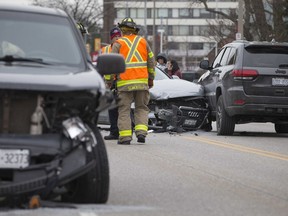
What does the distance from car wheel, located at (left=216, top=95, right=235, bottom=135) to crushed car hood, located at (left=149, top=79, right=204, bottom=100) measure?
0.80 m

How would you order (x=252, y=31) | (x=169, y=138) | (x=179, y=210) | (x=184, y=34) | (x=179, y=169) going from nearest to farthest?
(x=179, y=210)
(x=179, y=169)
(x=169, y=138)
(x=252, y=31)
(x=184, y=34)

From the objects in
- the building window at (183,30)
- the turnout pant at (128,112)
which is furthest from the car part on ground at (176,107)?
the building window at (183,30)

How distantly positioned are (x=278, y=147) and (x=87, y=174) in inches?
314

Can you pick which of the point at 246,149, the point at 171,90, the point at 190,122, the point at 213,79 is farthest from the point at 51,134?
the point at 213,79

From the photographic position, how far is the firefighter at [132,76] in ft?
46.7

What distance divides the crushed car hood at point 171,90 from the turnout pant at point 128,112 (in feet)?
10.6

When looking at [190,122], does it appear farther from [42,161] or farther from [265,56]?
Result: [42,161]

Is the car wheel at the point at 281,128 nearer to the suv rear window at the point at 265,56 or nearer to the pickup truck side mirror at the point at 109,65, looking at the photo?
the suv rear window at the point at 265,56

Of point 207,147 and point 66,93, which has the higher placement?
A: point 66,93

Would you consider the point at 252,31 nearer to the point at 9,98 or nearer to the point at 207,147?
the point at 207,147

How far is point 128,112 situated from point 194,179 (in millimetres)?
4519

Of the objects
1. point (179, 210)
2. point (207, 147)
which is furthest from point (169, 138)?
point (179, 210)

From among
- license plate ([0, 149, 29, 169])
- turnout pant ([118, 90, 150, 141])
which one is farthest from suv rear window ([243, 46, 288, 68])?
license plate ([0, 149, 29, 169])

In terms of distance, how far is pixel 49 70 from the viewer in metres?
7.81
